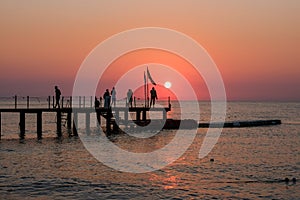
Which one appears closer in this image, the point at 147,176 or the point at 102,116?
the point at 147,176

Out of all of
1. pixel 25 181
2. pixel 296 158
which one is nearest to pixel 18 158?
pixel 25 181

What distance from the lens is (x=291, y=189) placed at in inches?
794

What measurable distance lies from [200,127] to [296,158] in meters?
28.6

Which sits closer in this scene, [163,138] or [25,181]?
[25,181]

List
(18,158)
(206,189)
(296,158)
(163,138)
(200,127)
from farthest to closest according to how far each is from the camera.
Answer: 1. (200,127)
2. (163,138)
3. (296,158)
4. (18,158)
5. (206,189)

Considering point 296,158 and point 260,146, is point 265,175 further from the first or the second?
point 260,146

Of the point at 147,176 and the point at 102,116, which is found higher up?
the point at 102,116

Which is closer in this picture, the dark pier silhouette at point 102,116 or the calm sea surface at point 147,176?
Result: the calm sea surface at point 147,176

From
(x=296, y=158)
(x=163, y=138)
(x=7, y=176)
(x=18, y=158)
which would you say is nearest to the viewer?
(x=7, y=176)

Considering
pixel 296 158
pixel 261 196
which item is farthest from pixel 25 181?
pixel 296 158

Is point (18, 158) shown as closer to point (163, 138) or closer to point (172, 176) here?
point (172, 176)

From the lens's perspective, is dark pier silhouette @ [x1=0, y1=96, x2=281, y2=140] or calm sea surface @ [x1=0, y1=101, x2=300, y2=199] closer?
calm sea surface @ [x1=0, y1=101, x2=300, y2=199]

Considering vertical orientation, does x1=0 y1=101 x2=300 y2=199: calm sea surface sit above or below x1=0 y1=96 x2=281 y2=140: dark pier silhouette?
below

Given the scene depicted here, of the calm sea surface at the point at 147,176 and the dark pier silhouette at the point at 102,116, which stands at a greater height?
the dark pier silhouette at the point at 102,116
